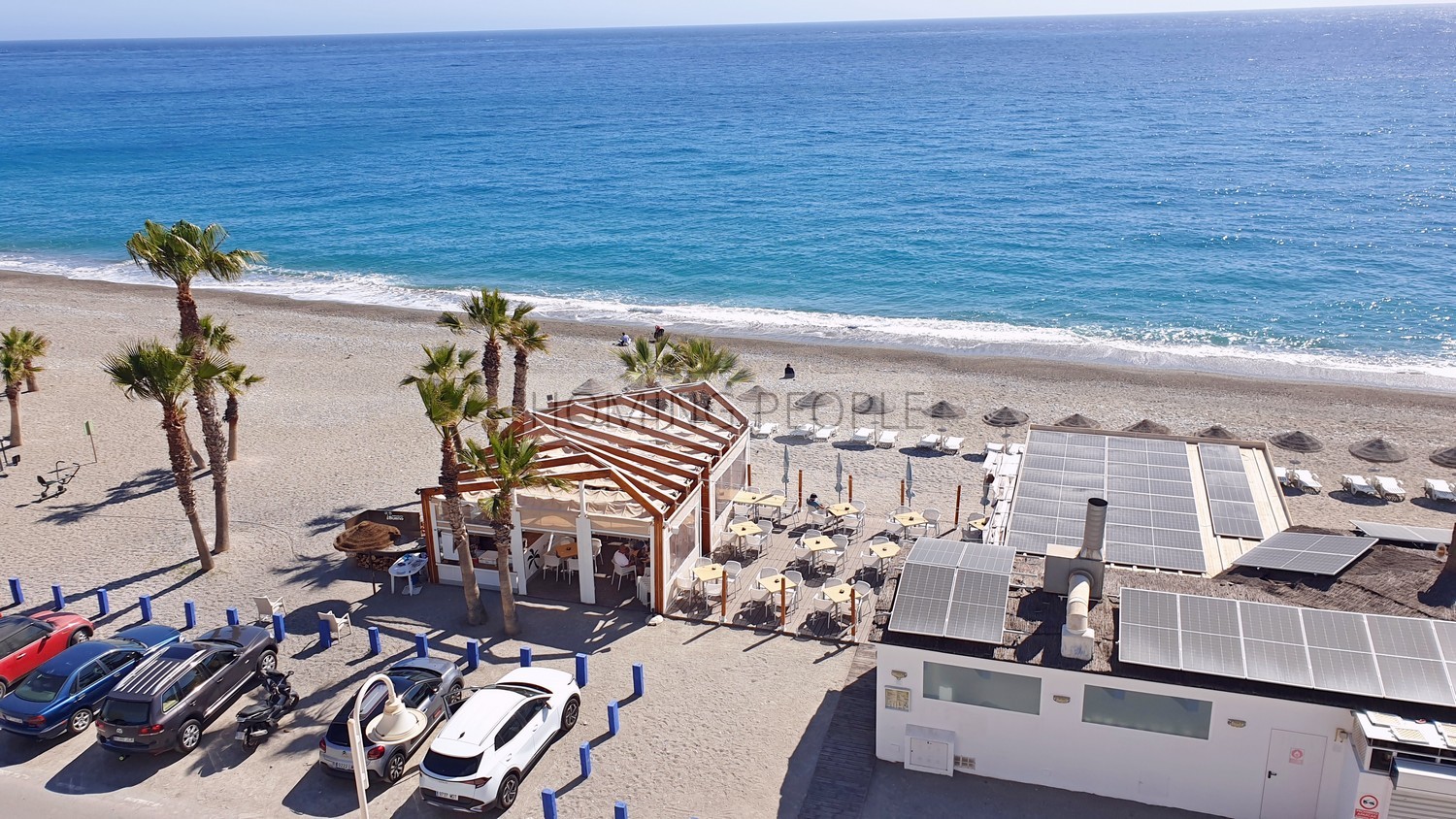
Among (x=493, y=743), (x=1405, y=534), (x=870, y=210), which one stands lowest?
(x=493, y=743)

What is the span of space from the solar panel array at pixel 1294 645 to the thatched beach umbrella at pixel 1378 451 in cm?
1707

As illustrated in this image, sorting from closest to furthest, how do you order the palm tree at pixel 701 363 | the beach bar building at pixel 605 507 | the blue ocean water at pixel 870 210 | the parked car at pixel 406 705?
the parked car at pixel 406 705
the beach bar building at pixel 605 507
the palm tree at pixel 701 363
the blue ocean water at pixel 870 210

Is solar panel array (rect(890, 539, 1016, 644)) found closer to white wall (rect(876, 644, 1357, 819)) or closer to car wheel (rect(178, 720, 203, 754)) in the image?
white wall (rect(876, 644, 1357, 819))

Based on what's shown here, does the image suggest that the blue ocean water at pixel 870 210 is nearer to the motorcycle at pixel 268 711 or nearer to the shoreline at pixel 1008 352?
the shoreline at pixel 1008 352

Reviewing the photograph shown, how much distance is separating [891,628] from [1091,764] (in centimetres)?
346

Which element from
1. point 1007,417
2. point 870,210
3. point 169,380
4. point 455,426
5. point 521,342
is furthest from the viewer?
point 870,210

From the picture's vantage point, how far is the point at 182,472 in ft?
69.1

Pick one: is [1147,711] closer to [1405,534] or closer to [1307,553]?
[1307,553]

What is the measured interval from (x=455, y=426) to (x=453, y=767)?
6.81 m

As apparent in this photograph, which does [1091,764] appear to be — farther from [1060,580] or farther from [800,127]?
[800,127]

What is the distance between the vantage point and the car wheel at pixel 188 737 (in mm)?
15516

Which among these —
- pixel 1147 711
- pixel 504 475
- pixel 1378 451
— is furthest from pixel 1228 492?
pixel 504 475

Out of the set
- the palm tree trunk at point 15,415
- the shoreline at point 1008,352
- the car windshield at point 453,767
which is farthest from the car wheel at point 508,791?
the shoreline at point 1008,352

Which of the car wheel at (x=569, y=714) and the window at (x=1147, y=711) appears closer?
the window at (x=1147, y=711)
